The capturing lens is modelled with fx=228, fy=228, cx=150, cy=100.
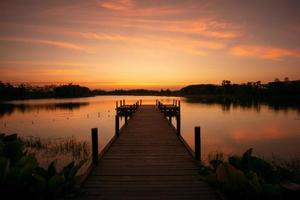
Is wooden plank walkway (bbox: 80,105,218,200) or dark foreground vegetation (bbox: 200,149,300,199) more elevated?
dark foreground vegetation (bbox: 200,149,300,199)

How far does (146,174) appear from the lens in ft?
21.1

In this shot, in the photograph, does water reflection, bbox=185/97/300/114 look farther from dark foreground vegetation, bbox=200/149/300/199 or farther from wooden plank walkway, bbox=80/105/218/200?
dark foreground vegetation, bbox=200/149/300/199

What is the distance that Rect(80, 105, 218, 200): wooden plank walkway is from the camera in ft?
16.9

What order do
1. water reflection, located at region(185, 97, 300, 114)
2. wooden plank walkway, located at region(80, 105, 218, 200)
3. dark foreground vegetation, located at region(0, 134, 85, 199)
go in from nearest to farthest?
dark foreground vegetation, located at region(0, 134, 85, 199)
wooden plank walkway, located at region(80, 105, 218, 200)
water reflection, located at region(185, 97, 300, 114)

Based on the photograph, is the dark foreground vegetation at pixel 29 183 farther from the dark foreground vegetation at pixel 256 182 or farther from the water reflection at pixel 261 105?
the water reflection at pixel 261 105

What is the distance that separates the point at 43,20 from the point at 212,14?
44.2 feet

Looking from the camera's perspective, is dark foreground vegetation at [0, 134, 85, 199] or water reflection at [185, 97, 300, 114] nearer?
dark foreground vegetation at [0, 134, 85, 199]

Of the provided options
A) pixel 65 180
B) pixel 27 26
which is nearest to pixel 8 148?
pixel 65 180

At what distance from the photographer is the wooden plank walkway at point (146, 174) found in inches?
203

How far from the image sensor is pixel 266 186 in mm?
2375

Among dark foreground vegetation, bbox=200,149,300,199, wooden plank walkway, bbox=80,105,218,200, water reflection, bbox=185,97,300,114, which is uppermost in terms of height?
dark foreground vegetation, bbox=200,149,300,199

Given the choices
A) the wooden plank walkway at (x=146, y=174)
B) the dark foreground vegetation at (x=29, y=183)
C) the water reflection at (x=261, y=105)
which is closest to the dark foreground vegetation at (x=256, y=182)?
the dark foreground vegetation at (x=29, y=183)

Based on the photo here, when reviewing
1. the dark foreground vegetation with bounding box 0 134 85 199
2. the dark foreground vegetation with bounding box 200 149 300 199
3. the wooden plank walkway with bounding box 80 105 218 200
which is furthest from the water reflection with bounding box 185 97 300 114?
the dark foreground vegetation with bounding box 0 134 85 199

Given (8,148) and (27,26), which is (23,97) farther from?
(8,148)
